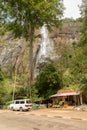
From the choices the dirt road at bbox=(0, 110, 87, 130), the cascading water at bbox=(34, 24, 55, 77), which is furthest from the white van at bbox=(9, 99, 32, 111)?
the cascading water at bbox=(34, 24, 55, 77)

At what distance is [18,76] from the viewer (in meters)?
56.9

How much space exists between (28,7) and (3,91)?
15045mm

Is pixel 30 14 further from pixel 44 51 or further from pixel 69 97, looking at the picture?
pixel 44 51

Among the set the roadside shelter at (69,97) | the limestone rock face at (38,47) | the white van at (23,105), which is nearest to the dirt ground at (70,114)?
the white van at (23,105)

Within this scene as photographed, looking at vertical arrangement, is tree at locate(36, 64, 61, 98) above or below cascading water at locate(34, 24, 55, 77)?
below

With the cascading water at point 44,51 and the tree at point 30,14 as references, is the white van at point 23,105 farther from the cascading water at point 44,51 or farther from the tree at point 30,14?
the cascading water at point 44,51

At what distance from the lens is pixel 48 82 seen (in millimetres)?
40750

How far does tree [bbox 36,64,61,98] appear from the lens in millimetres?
40469

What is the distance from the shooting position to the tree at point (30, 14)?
39781 millimetres

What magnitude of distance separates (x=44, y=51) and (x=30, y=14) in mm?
17471

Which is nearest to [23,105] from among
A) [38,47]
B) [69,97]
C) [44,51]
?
[69,97]

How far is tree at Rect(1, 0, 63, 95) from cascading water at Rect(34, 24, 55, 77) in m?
11.4

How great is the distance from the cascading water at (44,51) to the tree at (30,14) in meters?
11.4

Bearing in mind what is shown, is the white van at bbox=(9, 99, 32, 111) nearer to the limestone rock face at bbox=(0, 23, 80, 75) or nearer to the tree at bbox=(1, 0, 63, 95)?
the tree at bbox=(1, 0, 63, 95)
